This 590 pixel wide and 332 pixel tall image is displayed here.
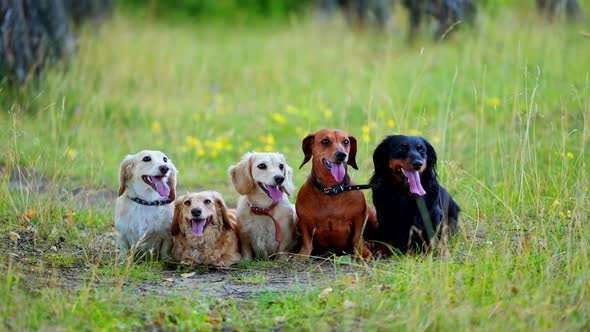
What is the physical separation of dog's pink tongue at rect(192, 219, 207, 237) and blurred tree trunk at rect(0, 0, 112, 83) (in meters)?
4.36

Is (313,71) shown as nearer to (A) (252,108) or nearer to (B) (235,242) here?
(A) (252,108)

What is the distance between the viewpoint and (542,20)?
12.7 metres

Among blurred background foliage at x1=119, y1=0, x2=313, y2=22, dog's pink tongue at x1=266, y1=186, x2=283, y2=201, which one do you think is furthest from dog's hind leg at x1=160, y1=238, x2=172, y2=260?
blurred background foliage at x1=119, y1=0, x2=313, y2=22

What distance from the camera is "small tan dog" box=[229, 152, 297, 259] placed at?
5.98 meters

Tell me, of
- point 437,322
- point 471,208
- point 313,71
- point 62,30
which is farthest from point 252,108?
point 437,322

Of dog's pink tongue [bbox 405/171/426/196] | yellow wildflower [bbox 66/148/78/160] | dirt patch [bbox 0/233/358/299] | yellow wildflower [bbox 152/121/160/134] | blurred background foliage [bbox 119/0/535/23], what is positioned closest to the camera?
dirt patch [bbox 0/233/358/299]

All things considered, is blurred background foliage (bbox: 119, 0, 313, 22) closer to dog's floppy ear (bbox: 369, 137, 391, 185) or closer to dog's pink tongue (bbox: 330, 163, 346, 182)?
dog's floppy ear (bbox: 369, 137, 391, 185)

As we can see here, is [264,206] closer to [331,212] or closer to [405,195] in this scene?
[331,212]

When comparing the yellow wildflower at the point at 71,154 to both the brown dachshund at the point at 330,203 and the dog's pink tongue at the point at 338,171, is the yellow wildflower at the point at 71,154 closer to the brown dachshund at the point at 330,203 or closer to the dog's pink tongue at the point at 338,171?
the brown dachshund at the point at 330,203

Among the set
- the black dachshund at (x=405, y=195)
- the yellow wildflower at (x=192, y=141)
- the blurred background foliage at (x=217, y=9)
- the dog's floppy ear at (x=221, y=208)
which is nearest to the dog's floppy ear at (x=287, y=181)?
the dog's floppy ear at (x=221, y=208)

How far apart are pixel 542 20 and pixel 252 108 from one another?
15.1 feet

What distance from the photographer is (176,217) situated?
5891 mm

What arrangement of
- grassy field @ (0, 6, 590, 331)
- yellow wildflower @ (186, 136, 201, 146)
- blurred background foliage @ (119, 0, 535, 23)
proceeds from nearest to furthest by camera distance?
grassy field @ (0, 6, 590, 331), yellow wildflower @ (186, 136, 201, 146), blurred background foliage @ (119, 0, 535, 23)

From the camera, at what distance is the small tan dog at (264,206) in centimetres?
598
